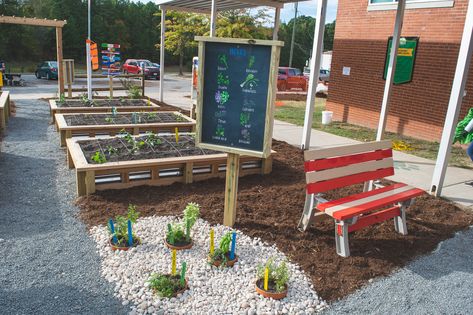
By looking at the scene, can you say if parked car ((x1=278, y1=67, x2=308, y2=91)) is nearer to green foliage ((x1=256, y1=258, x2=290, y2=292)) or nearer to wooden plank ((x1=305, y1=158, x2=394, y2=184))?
wooden plank ((x1=305, y1=158, x2=394, y2=184))

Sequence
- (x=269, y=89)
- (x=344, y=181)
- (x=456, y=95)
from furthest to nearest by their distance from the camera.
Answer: (x=456, y=95), (x=344, y=181), (x=269, y=89)

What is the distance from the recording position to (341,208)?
3951 mm

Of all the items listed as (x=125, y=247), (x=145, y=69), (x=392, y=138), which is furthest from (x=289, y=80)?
(x=125, y=247)

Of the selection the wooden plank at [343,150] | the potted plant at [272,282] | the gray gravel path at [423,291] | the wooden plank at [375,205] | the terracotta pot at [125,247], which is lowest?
the gray gravel path at [423,291]

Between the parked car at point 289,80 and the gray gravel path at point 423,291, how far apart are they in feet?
70.1

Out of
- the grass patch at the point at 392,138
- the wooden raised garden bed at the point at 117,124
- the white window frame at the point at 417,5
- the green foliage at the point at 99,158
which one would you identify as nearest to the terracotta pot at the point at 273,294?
the green foliage at the point at 99,158

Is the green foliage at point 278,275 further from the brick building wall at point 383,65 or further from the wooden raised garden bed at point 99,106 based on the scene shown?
the wooden raised garden bed at point 99,106

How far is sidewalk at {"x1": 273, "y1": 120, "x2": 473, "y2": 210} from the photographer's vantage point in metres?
6.12

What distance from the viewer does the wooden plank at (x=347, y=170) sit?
411 centimetres

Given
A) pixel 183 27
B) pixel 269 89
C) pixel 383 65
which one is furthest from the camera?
pixel 183 27

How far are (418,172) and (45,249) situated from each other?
20.4 feet

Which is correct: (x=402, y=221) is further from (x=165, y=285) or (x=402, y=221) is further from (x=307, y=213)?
(x=165, y=285)

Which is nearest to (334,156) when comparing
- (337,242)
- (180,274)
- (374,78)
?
(337,242)

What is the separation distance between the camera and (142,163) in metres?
5.57
